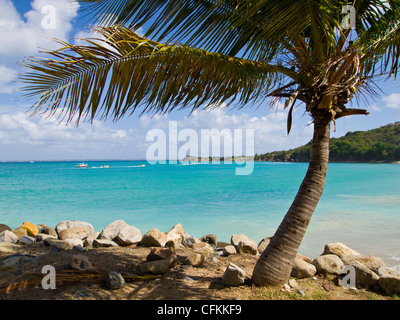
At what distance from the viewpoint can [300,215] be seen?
11.2ft

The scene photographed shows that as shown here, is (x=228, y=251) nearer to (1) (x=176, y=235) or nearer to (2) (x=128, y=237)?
(1) (x=176, y=235)

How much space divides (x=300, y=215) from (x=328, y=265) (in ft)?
4.90

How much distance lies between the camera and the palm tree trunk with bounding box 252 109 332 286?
11.1 ft

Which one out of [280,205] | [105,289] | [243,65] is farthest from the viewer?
[280,205]

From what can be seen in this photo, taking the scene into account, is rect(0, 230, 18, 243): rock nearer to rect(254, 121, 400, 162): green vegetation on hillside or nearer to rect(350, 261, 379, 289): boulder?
rect(350, 261, 379, 289): boulder

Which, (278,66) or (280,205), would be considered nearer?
(278,66)

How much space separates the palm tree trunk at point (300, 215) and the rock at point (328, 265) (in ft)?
3.47

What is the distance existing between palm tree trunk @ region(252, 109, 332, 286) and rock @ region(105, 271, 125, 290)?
1.75m

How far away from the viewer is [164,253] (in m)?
4.27

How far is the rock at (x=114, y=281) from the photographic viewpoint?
11.0ft

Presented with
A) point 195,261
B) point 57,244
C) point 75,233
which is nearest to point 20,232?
point 75,233

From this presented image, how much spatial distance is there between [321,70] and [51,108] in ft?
9.41
